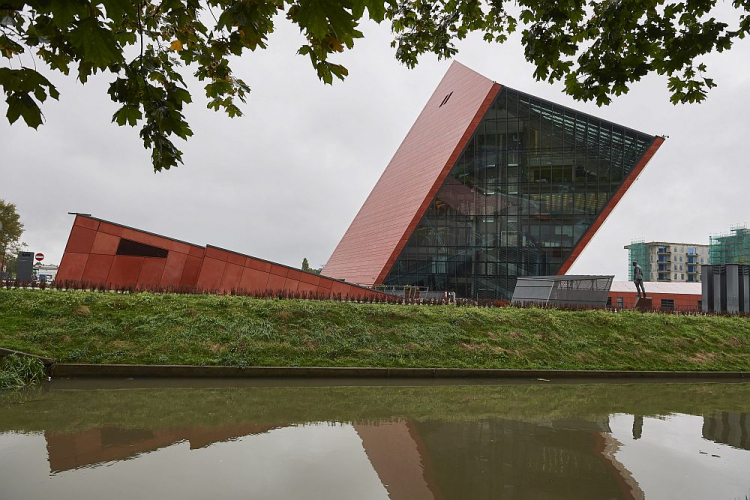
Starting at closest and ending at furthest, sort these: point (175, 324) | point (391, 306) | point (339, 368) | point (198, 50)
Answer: point (198, 50) < point (339, 368) < point (175, 324) < point (391, 306)

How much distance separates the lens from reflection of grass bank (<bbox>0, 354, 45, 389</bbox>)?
835 cm

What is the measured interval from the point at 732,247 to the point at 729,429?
94.7 meters

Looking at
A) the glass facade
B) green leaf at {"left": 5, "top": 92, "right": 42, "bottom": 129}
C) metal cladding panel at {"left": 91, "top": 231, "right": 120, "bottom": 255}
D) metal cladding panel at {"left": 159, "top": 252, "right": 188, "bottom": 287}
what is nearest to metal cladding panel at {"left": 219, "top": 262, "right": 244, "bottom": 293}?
metal cladding panel at {"left": 159, "top": 252, "right": 188, "bottom": 287}

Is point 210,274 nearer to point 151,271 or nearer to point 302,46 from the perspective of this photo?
point 151,271

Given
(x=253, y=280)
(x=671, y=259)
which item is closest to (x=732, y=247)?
(x=671, y=259)

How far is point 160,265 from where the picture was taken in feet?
56.6

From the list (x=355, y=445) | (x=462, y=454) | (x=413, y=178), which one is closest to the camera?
(x=462, y=454)

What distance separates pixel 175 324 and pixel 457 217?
915 inches

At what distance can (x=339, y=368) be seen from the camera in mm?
10664

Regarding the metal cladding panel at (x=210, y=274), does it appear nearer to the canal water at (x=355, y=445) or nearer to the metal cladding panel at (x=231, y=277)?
the metal cladding panel at (x=231, y=277)

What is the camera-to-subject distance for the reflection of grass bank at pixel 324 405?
6445mm

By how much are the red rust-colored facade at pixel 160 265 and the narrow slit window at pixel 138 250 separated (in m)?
0.05

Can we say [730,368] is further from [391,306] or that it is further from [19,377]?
[19,377]

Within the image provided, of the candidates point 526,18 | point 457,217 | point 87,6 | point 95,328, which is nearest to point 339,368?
point 95,328
